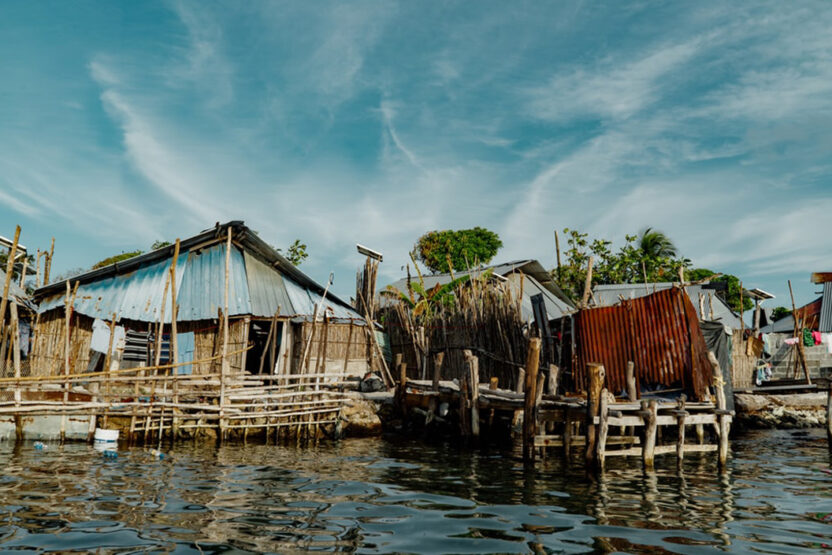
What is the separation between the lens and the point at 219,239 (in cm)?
2117

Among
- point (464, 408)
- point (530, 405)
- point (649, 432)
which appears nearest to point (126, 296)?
point (464, 408)

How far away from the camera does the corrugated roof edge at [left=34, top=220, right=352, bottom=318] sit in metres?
19.5

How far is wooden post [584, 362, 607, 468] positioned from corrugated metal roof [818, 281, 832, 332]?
71.3ft

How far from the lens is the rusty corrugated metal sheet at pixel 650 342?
Result: 1421 centimetres

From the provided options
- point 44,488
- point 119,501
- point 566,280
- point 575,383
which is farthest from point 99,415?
point 566,280

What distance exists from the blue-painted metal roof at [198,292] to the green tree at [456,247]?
23196 mm

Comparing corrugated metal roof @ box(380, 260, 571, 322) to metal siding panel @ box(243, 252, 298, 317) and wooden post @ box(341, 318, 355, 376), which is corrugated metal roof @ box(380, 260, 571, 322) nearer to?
wooden post @ box(341, 318, 355, 376)

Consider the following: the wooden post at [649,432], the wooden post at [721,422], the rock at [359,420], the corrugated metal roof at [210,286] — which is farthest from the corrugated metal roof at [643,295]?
the wooden post at [649,432]

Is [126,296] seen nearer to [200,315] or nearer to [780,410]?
[200,315]

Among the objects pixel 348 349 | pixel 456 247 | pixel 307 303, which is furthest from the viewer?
pixel 456 247

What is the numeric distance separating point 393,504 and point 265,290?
14.3 metres

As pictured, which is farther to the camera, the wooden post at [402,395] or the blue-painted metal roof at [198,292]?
the blue-painted metal roof at [198,292]

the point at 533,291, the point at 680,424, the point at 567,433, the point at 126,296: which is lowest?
the point at 567,433

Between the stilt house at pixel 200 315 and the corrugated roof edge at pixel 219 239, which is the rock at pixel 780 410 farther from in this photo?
the corrugated roof edge at pixel 219 239
